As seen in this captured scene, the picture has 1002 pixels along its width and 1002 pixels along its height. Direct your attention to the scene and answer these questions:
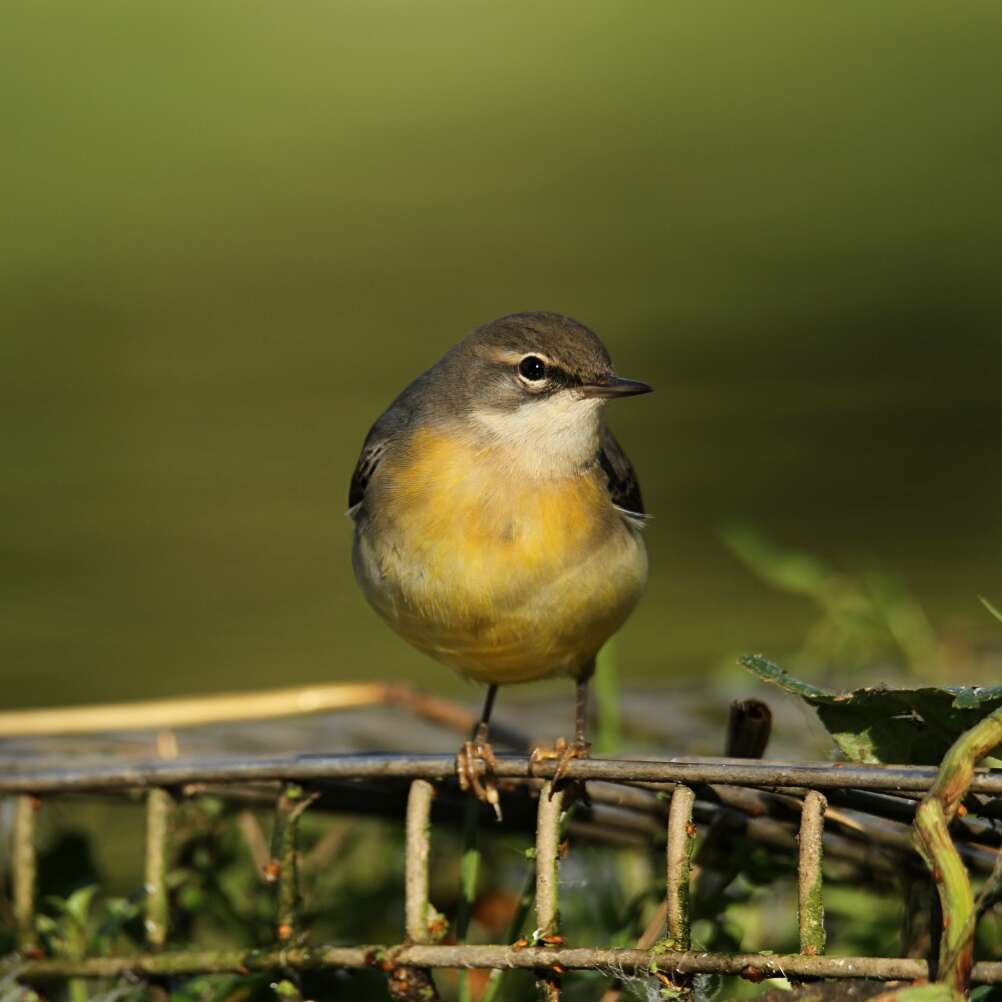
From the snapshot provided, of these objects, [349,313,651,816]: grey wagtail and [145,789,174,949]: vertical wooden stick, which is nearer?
[145,789,174,949]: vertical wooden stick

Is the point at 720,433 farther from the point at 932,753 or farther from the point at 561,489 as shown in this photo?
the point at 932,753

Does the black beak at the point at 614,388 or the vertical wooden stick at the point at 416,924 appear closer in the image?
the vertical wooden stick at the point at 416,924

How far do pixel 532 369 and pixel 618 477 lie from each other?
267 millimetres

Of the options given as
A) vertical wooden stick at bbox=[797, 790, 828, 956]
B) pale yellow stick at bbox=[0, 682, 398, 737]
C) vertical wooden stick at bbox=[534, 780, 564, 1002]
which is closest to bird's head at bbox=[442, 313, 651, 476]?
pale yellow stick at bbox=[0, 682, 398, 737]

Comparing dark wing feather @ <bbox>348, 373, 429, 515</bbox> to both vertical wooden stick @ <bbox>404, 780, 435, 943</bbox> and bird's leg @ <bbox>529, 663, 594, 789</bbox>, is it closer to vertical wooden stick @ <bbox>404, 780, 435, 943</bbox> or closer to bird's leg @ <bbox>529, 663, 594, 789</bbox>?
bird's leg @ <bbox>529, 663, 594, 789</bbox>

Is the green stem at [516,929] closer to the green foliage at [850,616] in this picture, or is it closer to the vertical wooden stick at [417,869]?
the vertical wooden stick at [417,869]

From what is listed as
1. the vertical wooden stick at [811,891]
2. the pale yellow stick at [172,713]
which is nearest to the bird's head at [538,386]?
the pale yellow stick at [172,713]

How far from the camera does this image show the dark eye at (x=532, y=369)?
3434 millimetres

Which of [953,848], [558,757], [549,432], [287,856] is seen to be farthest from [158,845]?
[549,432]

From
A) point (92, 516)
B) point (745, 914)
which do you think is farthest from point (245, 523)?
point (745, 914)

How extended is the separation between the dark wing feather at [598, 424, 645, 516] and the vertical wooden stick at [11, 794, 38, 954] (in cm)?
125

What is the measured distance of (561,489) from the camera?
10.2 feet

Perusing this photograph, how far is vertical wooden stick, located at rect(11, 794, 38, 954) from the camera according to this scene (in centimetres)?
249

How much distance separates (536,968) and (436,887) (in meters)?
1.42
